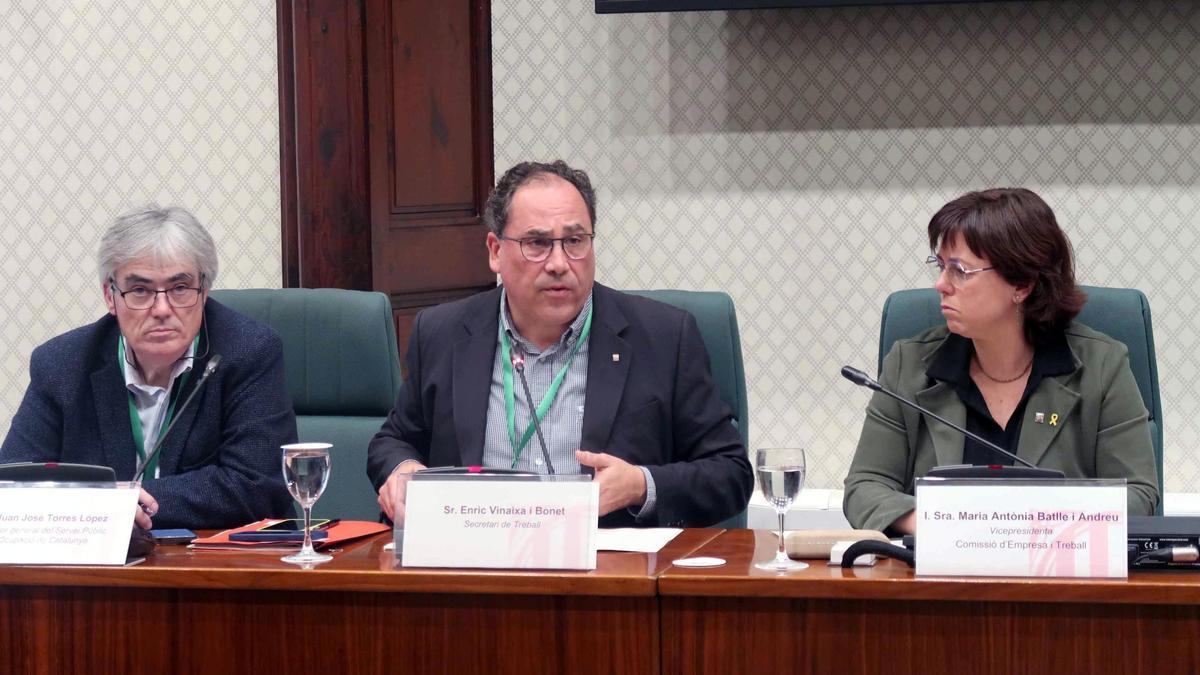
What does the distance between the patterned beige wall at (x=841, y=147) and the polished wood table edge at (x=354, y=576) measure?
6.91 ft

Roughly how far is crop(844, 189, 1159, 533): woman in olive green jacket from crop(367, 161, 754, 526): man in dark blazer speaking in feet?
0.90

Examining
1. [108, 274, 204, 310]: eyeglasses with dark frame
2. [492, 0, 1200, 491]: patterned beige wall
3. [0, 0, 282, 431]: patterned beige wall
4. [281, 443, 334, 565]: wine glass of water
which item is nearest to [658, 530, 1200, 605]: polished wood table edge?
[281, 443, 334, 565]: wine glass of water

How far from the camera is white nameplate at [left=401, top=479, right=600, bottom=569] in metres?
1.62

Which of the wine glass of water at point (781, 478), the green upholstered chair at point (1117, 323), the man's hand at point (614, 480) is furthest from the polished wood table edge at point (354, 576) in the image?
the green upholstered chair at point (1117, 323)

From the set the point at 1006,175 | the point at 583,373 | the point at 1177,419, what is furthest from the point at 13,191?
the point at 1177,419

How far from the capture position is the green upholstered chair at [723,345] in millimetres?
2469

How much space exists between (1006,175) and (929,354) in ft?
5.03

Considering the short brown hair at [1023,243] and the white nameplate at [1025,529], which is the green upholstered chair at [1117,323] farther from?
the white nameplate at [1025,529]

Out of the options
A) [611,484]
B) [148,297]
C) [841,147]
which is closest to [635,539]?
[611,484]

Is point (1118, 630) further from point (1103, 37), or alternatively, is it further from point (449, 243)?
point (449, 243)

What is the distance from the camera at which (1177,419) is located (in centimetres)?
364

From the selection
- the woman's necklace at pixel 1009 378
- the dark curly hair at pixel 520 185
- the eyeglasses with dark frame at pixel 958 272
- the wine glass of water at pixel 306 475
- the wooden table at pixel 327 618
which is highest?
the dark curly hair at pixel 520 185

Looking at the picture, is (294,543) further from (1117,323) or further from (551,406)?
(1117,323)

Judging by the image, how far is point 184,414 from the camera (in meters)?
2.26
